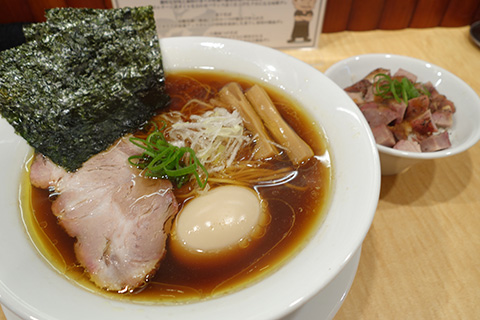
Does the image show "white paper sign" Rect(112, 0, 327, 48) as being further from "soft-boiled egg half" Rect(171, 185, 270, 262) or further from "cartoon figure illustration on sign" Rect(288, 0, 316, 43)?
"soft-boiled egg half" Rect(171, 185, 270, 262)

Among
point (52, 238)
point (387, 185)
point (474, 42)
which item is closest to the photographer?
point (52, 238)

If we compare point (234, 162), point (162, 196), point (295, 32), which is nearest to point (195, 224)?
point (162, 196)

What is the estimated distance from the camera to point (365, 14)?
2.60 m

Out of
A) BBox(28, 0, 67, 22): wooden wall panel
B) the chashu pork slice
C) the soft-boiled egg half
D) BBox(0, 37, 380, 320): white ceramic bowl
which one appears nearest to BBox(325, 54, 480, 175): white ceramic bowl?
BBox(0, 37, 380, 320): white ceramic bowl

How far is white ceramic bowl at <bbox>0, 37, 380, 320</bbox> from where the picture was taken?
0.94 meters

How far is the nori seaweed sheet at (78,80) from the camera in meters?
1.41

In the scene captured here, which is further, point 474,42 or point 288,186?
point 474,42

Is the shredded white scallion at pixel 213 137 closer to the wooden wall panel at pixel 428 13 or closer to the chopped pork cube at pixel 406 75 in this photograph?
the chopped pork cube at pixel 406 75

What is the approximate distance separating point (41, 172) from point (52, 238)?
0.31 metres

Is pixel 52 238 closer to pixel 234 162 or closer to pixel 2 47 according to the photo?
pixel 234 162

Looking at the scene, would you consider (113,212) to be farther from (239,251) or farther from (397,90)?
(397,90)

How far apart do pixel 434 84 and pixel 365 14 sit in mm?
837

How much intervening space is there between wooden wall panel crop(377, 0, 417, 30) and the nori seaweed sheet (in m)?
1.87

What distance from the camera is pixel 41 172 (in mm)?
1436
